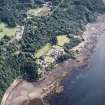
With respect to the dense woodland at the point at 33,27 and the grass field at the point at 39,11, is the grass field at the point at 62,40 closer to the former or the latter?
the dense woodland at the point at 33,27

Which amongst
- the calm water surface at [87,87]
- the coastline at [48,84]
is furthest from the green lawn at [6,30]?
the calm water surface at [87,87]

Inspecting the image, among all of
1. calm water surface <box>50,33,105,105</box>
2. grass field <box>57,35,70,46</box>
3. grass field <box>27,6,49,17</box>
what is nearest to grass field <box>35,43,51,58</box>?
grass field <box>57,35,70,46</box>

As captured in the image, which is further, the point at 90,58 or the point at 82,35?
the point at 82,35

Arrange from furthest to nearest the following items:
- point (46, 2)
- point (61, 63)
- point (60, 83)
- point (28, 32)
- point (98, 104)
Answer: point (46, 2) → point (28, 32) → point (61, 63) → point (60, 83) → point (98, 104)

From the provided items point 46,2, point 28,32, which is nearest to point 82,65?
point 28,32

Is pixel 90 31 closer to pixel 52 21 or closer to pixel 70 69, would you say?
pixel 52 21

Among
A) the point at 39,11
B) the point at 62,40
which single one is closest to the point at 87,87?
the point at 62,40

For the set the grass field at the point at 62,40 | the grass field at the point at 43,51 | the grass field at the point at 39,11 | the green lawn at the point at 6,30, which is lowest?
the grass field at the point at 43,51
